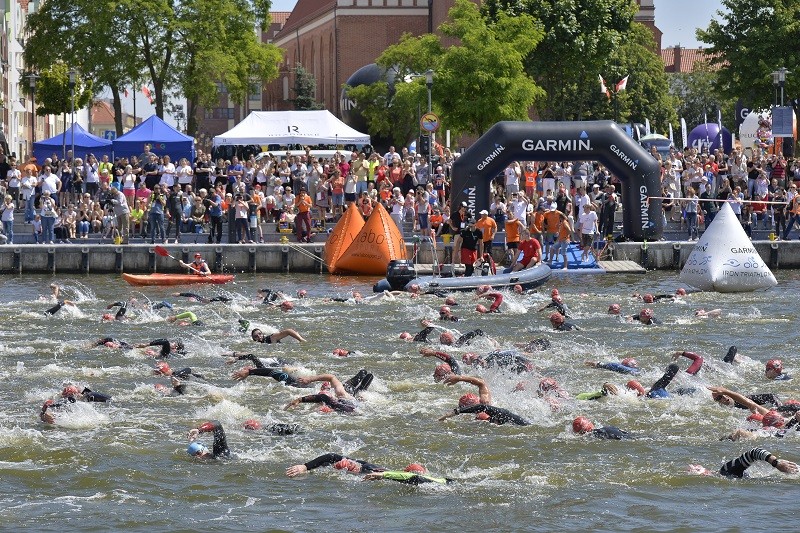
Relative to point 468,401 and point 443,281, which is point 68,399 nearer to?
point 468,401

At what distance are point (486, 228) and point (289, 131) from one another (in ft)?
48.8

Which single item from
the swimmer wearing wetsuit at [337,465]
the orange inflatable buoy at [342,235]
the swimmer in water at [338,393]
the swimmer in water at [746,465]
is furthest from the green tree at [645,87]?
the swimmer wearing wetsuit at [337,465]

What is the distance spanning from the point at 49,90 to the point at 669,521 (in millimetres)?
65381

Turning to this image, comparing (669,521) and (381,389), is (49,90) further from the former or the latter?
(669,521)

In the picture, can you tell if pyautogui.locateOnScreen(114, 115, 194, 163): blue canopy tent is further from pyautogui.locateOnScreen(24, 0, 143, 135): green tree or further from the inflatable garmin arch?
pyautogui.locateOnScreen(24, 0, 143, 135): green tree

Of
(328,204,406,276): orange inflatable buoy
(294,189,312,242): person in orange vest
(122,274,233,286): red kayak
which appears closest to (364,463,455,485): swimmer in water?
(122,274,233,286): red kayak

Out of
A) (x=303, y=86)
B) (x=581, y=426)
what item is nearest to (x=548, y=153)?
(x=581, y=426)

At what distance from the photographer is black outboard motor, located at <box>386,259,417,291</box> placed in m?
30.6

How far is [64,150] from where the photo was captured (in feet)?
137

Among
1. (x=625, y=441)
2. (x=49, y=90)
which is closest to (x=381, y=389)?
(x=625, y=441)

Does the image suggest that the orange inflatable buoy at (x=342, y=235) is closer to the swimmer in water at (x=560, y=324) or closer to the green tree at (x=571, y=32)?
the swimmer in water at (x=560, y=324)

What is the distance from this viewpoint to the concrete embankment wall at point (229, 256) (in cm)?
3638

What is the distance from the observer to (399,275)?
3056cm

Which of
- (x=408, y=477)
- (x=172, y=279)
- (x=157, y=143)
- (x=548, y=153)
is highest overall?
(x=157, y=143)
